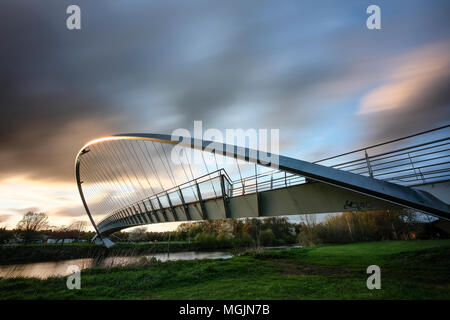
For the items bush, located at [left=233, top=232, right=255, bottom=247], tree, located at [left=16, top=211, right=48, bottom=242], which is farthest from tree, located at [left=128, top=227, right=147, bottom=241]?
bush, located at [left=233, top=232, right=255, bottom=247]

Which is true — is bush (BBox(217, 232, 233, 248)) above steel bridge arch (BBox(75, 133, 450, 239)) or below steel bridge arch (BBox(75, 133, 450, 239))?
below

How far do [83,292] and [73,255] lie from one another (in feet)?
129

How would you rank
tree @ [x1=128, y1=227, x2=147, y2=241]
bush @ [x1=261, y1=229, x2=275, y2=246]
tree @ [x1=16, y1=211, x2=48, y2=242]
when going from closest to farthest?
1. tree @ [x1=16, y1=211, x2=48, y2=242]
2. bush @ [x1=261, y1=229, x2=275, y2=246]
3. tree @ [x1=128, y1=227, x2=147, y2=241]

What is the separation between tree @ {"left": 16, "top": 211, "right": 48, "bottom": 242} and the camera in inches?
1794

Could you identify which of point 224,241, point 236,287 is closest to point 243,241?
point 224,241

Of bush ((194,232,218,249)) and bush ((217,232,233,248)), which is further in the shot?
bush ((217,232,233,248))

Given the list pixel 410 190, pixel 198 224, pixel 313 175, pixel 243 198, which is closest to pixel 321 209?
pixel 313 175

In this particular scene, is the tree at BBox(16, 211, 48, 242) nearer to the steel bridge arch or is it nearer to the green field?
the green field

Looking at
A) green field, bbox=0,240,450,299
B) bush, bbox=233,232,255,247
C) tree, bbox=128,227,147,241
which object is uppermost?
green field, bbox=0,240,450,299

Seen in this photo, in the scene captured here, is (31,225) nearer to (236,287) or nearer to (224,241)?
(224,241)

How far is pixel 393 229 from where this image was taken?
38812 mm

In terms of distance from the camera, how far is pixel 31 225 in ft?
165

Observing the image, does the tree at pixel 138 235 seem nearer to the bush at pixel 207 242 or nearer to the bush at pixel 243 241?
the bush at pixel 207 242

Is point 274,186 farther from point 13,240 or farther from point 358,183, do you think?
point 13,240
